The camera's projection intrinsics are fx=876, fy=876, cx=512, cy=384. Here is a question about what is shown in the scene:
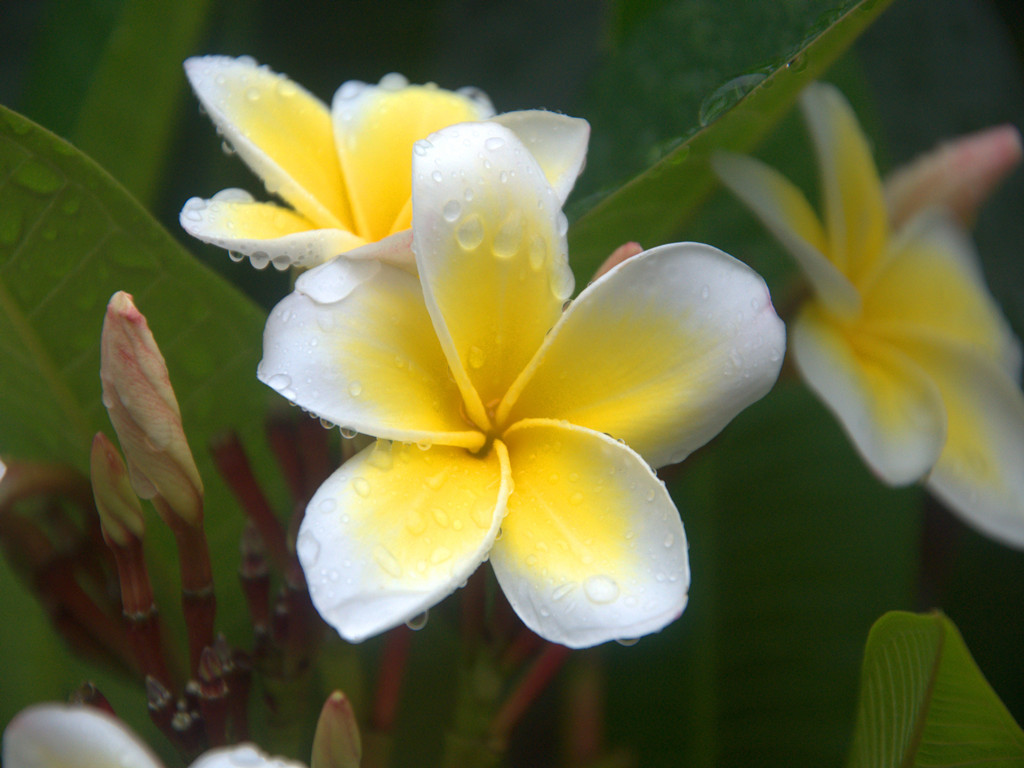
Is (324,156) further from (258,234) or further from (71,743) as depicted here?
(71,743)

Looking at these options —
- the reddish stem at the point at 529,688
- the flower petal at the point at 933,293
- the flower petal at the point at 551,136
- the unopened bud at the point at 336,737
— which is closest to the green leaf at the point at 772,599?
the flower petal at the point at 933,293

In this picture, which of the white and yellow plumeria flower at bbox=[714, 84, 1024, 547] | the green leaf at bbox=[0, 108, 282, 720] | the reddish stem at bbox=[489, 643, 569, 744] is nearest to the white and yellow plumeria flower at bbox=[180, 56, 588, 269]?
the green leaf at bbox=[0, 108, 282, 720]

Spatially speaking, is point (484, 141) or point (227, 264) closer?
point (484, 141)

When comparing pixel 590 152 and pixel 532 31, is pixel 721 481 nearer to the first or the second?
pixel 590 152

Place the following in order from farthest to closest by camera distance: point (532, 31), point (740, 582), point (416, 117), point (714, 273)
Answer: point (532, 31), point (740, 582), point (416, 117), point (714, 273)

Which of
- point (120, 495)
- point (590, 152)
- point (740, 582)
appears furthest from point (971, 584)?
point (120, 495)

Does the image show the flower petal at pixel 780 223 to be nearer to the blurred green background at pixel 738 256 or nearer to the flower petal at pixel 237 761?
the blurred green background at pixel 738 256

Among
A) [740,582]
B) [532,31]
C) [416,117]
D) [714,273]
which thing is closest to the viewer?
[714,273]

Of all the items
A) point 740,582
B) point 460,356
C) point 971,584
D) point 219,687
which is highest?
point 460,356
